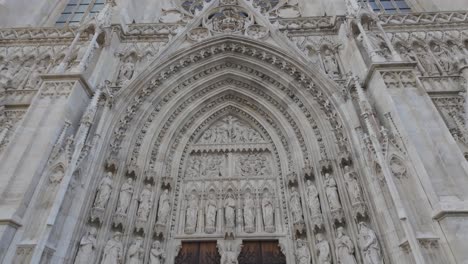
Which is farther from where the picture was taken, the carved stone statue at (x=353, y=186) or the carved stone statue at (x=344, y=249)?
the carved stone statue at (x=353, y=186)

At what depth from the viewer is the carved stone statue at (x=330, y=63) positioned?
8.65 m

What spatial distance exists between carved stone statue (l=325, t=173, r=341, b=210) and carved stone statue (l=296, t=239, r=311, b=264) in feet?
3.54

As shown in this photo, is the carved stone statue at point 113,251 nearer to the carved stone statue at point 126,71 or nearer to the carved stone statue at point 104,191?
the carved stone statue at point 104,191

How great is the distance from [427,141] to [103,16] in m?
9.74

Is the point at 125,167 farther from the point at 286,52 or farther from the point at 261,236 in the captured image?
the point at 286,52

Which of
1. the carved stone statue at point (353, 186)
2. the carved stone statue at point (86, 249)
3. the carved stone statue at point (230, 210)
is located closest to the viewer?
the carved stone statue at point (86, 249)

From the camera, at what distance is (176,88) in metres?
8.98

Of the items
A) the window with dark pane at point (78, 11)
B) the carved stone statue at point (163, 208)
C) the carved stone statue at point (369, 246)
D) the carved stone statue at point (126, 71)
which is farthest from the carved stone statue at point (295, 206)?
the window with dark pane at point (78, 11)

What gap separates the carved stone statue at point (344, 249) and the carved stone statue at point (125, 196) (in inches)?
191

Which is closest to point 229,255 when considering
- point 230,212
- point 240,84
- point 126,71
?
point 230,212

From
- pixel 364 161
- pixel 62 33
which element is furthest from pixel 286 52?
pixel 62 33

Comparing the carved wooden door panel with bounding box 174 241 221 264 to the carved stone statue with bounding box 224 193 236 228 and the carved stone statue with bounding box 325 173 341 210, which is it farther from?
the carved stone statue with bounding box 325 173 341 210

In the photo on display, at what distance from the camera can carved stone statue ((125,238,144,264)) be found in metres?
6.16

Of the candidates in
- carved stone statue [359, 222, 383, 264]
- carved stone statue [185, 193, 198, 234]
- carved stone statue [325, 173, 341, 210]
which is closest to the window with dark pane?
carved stone statue [185, 193, 198, 234]
